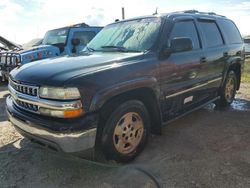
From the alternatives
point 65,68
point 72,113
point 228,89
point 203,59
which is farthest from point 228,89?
point 72,113

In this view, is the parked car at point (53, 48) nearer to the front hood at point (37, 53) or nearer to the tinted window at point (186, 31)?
the front hood at point (37, 53)

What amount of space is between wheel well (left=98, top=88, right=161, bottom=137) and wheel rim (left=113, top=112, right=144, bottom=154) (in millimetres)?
209

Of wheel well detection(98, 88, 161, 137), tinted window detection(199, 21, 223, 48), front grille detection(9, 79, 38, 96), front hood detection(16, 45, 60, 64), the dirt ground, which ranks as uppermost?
tinted window detection(199, 21, 223, 48)

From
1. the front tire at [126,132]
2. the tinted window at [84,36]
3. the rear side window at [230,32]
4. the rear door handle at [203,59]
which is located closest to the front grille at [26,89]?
the front tire at [126,132]

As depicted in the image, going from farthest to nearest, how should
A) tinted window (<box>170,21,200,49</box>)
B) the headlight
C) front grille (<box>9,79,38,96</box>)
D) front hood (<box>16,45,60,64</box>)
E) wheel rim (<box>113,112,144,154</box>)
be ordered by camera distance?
1. front hood (<box>16,45,60,64</box>)
2. tinted window (<box>170,21,200,49</box>)
3. wheel rim (<box>113,112,144,154</box>)
4. front grille (<box>9,79,38,96</box>)
5. the headlight

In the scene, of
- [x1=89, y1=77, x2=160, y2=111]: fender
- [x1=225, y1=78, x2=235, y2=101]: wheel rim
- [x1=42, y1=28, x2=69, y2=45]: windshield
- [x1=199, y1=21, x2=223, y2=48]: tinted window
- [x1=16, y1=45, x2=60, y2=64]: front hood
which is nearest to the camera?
[x1=89, y1=77, x2=160, y2=111]: fender

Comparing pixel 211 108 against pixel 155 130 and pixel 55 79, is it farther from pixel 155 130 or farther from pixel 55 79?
pixel 55 79

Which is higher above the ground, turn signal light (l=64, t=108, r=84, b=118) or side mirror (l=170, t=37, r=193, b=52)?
side mirror (l=170, t=37, r=193, b=52)

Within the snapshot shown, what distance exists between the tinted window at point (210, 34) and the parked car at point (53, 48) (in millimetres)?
3939

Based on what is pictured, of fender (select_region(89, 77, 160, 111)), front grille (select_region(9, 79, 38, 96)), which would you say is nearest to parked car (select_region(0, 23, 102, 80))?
front grille (select_region(9, 79, 38, 96))

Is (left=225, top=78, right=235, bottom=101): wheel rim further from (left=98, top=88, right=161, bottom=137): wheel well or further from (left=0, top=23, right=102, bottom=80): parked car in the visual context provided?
(left=0, top=23, right=102, bottom=80): parked car

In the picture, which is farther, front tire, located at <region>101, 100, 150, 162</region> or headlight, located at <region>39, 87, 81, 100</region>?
front tire, located at <region>101, 100, 150, 162</region>

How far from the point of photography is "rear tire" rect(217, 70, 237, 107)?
5.84 m

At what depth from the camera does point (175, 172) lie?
10.9 feet
